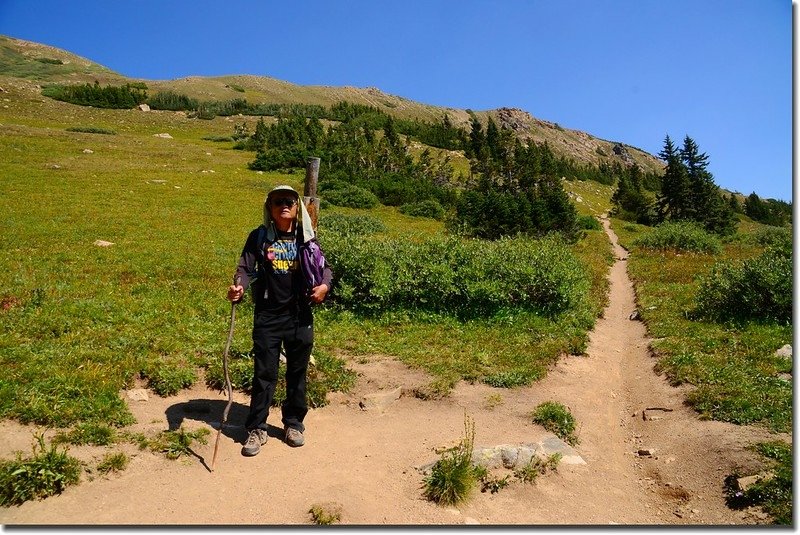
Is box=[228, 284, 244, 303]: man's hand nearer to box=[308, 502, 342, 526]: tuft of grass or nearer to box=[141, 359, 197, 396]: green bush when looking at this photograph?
box=[308, 502, 342, 526]: tuft of grass

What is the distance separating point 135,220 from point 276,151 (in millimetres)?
25471

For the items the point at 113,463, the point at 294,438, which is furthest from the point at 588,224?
the point at 113,463

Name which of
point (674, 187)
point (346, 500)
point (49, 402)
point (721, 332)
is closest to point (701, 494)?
point (346, 500)

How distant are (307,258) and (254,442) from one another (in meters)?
2.26

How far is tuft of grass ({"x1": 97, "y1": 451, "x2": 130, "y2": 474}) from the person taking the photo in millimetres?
5238

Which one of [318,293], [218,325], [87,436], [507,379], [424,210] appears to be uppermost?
[424,210]

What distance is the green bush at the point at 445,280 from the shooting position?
11.9m

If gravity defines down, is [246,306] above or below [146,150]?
below

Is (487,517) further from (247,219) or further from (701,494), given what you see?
(247,219)

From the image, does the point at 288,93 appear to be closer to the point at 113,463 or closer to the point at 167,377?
the point at 167,377

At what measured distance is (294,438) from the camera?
244 inches

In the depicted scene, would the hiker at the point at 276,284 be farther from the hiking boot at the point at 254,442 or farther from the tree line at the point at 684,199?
the tree line at the point at 684,199

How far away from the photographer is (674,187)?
5456cm

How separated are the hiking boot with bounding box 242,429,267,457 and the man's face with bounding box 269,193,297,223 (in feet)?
8.46
